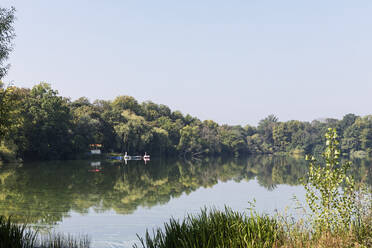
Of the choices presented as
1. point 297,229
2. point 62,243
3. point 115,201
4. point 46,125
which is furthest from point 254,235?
point 46,125

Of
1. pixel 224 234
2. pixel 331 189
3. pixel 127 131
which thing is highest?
pixel 127 131

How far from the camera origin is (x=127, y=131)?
252 ft

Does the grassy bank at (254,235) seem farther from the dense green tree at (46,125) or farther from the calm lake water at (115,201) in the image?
the dense green tree at (46,125)

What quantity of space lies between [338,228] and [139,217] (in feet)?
41.8

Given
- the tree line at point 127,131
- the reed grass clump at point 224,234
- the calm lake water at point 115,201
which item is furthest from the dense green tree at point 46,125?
the reed grass clump at point 224,234

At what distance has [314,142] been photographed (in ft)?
440

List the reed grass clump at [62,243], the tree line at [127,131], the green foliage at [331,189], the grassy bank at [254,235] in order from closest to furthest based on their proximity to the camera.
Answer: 1. the grassy bank at [254,235]
2. the green foliage at [331,189]
3. the reed grass clump at [62,243]
4. the tree line at [127,131]

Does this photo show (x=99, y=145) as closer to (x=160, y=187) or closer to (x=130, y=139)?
(x=130, y=139)

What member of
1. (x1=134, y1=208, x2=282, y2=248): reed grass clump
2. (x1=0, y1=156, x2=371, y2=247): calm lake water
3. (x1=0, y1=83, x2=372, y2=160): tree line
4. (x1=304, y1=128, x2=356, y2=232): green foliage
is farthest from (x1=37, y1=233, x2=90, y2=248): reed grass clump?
(x1=0, y1=83, x2=372, y2=160): tree line

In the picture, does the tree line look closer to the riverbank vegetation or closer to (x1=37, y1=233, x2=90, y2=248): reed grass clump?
(x1=37, y1=233, x2=90, y2=248): reed grass clump

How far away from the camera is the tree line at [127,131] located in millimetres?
55031

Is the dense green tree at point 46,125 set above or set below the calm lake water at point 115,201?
above

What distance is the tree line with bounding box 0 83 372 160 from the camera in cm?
5503

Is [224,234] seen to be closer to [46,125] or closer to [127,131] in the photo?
[46,125]
